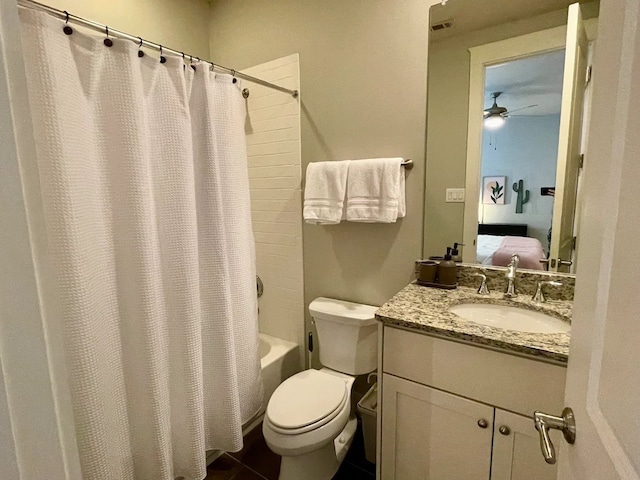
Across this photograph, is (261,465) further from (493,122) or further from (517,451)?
(493,122)

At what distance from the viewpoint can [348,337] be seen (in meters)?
1.71

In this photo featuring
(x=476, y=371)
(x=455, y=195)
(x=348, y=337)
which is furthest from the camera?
(x=348, y=337)

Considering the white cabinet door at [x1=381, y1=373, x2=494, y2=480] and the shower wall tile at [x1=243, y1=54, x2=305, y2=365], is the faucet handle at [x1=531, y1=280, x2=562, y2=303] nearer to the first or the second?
the white cabinet door at [x1=381, y1=373, x2=494, y2=480]

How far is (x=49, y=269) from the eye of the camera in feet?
1.43

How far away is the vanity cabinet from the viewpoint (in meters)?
Result: 1.06

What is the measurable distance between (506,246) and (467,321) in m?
0.52

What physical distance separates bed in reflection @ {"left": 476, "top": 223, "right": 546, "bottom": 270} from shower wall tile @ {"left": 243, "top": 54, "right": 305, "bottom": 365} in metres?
1.00

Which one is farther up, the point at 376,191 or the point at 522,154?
the point at 522,154

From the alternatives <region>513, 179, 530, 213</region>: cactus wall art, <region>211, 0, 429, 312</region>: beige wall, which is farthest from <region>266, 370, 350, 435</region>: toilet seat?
<region>513, 179, 530, 213</region>: cactus wall art

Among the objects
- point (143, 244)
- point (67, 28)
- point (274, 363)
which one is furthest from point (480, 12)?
point (274, 363)

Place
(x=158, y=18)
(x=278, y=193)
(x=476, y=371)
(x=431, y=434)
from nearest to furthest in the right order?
1. (x=476, y=371)
2. (x=431, y=434)
3. (x=158, y=18)
4. (x=278, y=193)

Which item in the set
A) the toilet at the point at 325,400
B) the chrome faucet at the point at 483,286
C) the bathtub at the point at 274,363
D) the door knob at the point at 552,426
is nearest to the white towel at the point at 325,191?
the toilet at the point at 325,400

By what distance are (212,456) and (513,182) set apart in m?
2.04

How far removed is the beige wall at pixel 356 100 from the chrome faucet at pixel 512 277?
402mm
